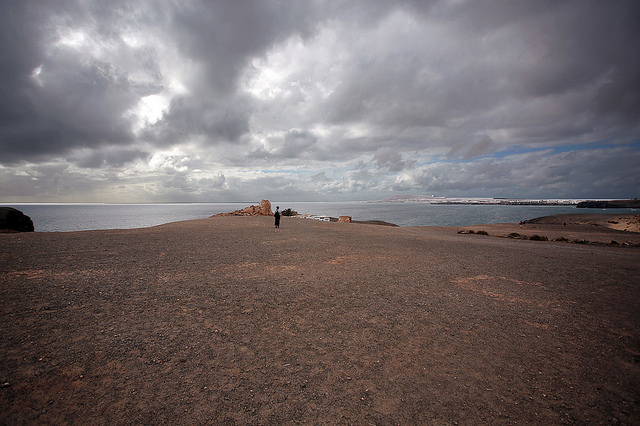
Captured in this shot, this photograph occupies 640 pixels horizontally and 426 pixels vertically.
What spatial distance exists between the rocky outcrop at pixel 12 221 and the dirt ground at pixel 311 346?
11.2 metres

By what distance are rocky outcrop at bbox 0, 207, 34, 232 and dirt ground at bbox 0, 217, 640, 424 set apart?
36.9 feet

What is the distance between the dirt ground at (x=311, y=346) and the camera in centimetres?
305

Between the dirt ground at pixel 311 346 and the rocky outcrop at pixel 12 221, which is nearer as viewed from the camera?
the dirt ground at pixel 311 346

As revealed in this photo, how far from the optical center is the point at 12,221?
16406mm

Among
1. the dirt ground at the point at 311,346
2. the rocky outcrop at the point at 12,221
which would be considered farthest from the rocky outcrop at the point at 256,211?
the dirt ground at the point at 311,346

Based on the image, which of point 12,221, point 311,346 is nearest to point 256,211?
point 12,221

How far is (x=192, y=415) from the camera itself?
2.93 m

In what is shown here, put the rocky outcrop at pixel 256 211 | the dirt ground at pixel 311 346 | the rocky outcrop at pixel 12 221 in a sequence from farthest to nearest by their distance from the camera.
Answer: the rocky outcrop at pixel 256 211, the rocky outcrop at pixel 12 221, the dirt ground at pixel 311 346

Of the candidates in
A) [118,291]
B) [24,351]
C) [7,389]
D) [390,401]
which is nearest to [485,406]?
[390,401]

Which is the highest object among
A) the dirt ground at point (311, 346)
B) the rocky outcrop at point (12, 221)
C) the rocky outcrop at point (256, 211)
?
the rocky outcrop at point (256, 211)

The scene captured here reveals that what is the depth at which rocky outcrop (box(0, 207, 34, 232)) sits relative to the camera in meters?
16.1

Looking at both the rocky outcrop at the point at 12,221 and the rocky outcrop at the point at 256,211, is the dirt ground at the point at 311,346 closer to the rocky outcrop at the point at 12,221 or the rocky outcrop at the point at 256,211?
the rocky outcrop at the point at 12,221

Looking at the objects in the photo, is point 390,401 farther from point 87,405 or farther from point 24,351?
point 24,351

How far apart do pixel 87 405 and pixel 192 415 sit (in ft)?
3.90
